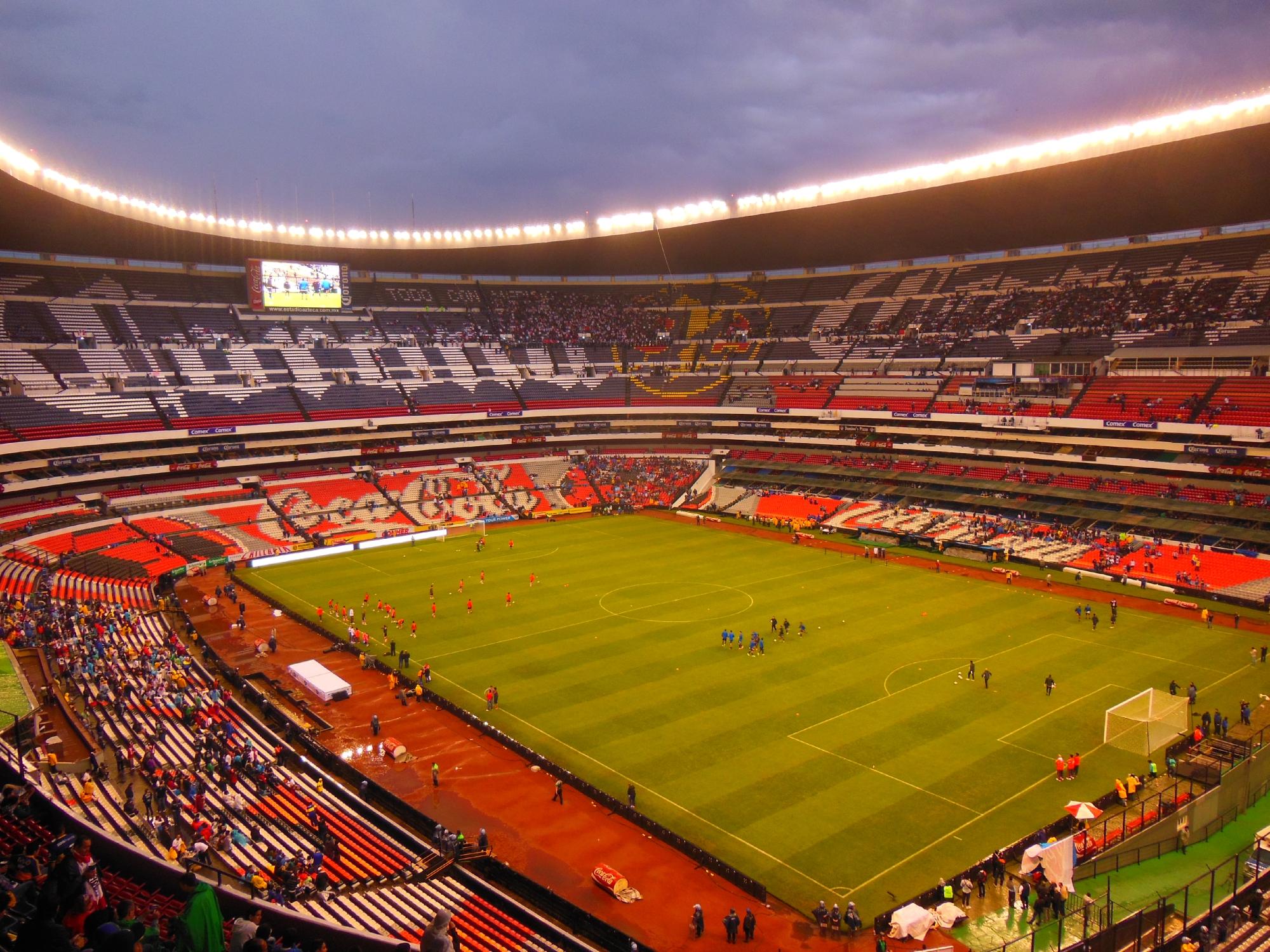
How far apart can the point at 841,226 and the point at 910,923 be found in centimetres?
5840

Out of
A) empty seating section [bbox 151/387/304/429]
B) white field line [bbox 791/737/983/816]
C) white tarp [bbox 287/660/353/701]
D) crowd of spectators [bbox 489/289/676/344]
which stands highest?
crowd of spectators [bbox 489/289/676/344]

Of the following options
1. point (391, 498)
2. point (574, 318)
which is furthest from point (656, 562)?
point (574, 318)

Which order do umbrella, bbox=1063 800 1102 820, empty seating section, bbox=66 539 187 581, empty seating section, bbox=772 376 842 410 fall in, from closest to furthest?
umbrella, bbox=1063 800 1102 820, empty seating section, bbox=66 539 187 581, empty seating section, bbox=772 376 842 410

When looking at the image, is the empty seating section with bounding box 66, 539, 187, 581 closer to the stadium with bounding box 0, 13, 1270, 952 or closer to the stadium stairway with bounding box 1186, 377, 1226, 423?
the stadium with bounding box 0, 13, 1270, 952

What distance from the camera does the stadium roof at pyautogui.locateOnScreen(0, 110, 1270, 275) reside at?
47781 mm

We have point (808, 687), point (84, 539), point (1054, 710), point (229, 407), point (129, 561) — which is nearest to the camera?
point (1054, 710)

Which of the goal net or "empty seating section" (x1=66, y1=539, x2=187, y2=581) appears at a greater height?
"empty seating section" (x1=66, y1=539, x2=187, y2=581)

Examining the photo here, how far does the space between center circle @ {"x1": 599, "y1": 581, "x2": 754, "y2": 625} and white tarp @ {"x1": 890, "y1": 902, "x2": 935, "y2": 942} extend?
21.7 metres

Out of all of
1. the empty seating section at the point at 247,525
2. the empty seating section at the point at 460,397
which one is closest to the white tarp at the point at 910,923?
the empty seating section at the point at 247,525

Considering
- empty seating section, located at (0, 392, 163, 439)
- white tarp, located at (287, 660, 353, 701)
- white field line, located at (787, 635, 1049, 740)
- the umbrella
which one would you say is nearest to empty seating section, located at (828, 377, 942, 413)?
white field line, located at (787, 635, 1049, 740)

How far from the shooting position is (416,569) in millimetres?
50406

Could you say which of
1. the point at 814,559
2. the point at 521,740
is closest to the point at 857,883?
the point at 521,740

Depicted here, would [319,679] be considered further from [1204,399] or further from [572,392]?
[572,392]

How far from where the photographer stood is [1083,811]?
2122 cm
